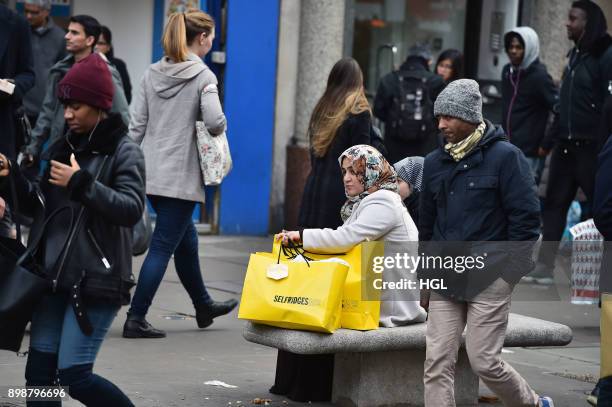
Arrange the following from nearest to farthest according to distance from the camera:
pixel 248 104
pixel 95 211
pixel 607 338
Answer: pixel 95 211 → pixel 607 338 → pixel 248 104

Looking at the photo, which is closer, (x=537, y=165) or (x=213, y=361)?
A: (x=213, y=361)

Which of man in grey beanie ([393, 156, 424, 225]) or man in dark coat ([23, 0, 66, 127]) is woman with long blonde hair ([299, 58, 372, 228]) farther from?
man in dark coat ([23, 0, 66, 127])

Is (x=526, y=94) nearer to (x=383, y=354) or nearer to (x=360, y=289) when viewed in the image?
(x=383, y=354)

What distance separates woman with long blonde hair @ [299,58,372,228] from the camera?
7.25 m

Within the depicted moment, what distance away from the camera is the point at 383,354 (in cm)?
628

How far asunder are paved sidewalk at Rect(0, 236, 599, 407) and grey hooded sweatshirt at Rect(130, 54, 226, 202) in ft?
2.95

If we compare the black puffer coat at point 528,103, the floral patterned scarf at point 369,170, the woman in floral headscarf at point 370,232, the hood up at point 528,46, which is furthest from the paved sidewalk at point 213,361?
the hood up at point 528,46

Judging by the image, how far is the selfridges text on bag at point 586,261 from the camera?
27.0 feet

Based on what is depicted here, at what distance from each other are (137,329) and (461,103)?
285 cm

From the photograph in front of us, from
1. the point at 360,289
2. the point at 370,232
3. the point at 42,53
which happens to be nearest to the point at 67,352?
the point at 360,289

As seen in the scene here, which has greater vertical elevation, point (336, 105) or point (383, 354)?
point (336, 105)

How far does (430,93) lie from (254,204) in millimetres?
2152

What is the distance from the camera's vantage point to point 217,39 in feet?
39.9

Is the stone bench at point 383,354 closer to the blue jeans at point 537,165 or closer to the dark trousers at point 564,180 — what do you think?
the dark trousers at point 564,180
